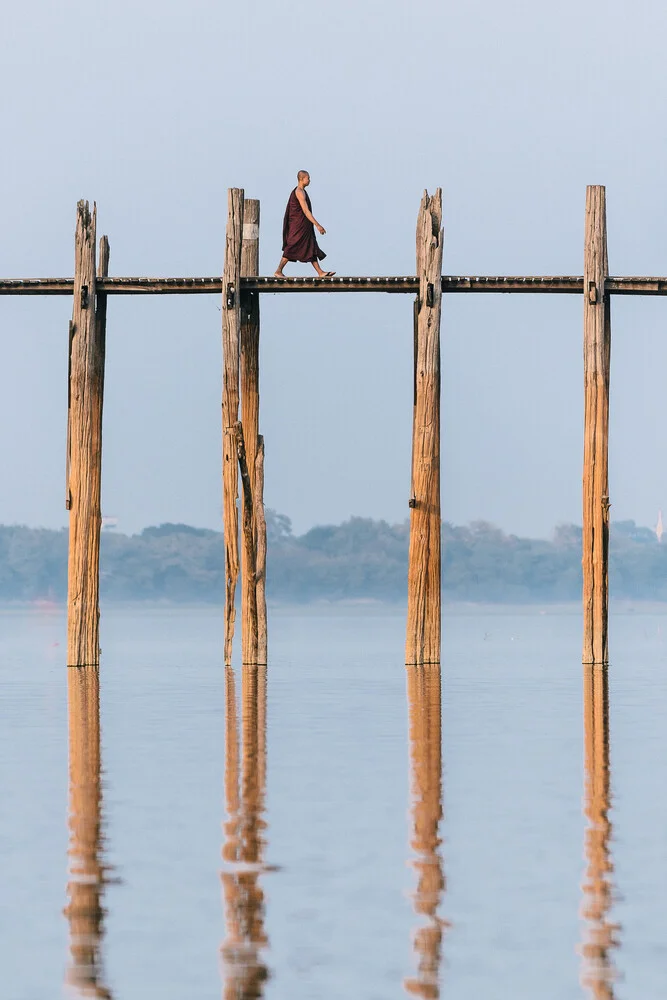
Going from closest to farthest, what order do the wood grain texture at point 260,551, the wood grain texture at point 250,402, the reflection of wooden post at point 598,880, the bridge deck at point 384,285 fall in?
the reflection of wooden post at point 598,880 < the bridge deck at point 384,285 < the wood grain texture at point 250,402 < the wood grain texture at point 260,551

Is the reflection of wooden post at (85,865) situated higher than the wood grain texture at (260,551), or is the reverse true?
the wood grain texture at (260,551)

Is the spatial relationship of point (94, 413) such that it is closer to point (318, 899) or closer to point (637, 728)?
point (637, 728)

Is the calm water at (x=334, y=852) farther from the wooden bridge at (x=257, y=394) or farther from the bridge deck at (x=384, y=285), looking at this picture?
the bridge deck at (x=384, y=285)

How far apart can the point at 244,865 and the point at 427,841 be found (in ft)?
2.61

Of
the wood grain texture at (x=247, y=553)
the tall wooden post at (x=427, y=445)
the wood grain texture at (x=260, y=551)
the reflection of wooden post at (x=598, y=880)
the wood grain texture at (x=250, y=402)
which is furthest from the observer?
the wood grain texture at (x=260, y=551)

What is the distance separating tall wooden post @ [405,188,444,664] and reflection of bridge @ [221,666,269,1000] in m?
5.75

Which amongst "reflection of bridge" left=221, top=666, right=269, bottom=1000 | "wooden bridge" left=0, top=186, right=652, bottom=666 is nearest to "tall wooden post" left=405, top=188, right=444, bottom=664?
"wooden bridge" left=0, top=186, right=652, bottom=666

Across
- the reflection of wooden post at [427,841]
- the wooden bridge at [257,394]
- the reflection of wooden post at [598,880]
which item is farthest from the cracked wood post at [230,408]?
the reflection of wooden post at [598,880]

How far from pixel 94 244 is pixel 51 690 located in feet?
14.7

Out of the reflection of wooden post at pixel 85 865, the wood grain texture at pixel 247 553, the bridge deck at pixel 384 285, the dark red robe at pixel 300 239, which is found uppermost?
the dark red robe at pixel 300 239

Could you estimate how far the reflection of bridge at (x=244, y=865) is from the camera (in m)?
4.40

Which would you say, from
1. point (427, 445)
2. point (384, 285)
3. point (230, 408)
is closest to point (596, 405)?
point (427, 445)

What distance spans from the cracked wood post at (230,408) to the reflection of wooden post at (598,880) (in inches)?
247

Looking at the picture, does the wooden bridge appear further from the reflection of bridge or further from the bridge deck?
the reflection of bridge
